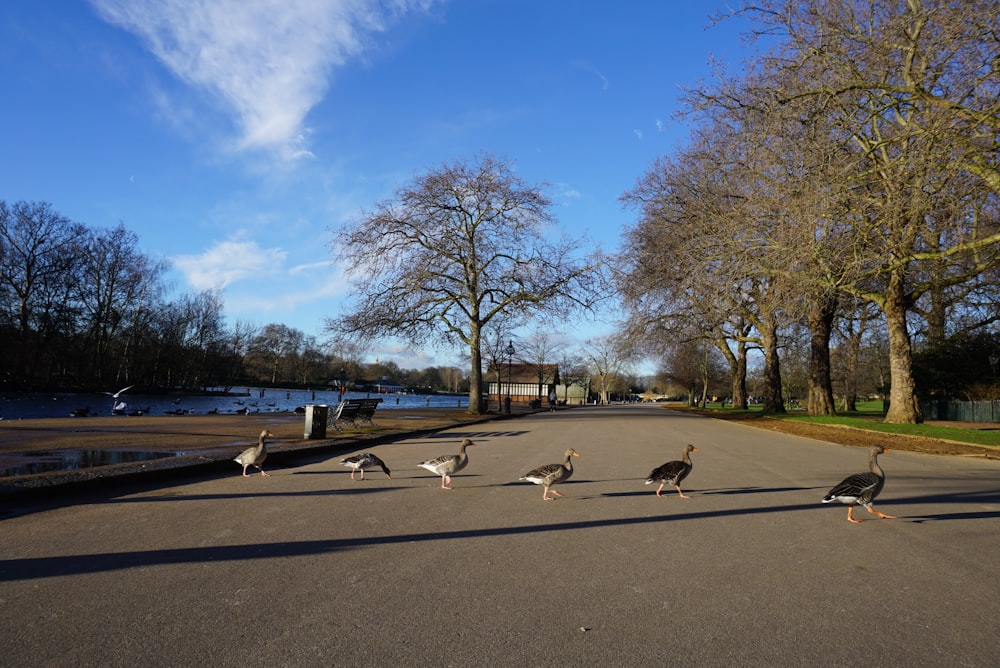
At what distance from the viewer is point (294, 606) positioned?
441 cm

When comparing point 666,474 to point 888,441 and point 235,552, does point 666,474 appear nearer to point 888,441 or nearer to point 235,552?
point 235,552

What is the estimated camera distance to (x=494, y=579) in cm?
512

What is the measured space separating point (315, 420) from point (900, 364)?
22.0 m

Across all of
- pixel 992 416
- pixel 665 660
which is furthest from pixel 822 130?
pixel 992 416

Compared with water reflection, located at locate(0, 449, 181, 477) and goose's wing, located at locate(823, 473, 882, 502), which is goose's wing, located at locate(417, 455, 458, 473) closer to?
goose's wing, located at locate(823, 473, 882, 502)

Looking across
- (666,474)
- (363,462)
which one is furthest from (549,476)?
(363,462)

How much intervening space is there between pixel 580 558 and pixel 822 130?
52.9 ft

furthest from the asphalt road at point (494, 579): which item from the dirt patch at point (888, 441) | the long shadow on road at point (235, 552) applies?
the dirt patch at point (888, 441)

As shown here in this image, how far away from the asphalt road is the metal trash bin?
7059 millimetres

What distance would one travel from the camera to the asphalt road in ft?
12.3

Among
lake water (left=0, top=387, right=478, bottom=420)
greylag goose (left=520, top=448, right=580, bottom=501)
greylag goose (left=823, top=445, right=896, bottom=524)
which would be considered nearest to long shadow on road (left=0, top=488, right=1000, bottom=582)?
greylag goose (left=823, top=445, right=896, bottom=524)

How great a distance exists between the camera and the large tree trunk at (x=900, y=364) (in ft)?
78.6

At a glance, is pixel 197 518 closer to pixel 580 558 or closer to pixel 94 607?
pixel 94 607

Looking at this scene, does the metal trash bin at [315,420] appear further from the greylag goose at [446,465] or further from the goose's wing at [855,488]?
the goose's wing at [855,488]
